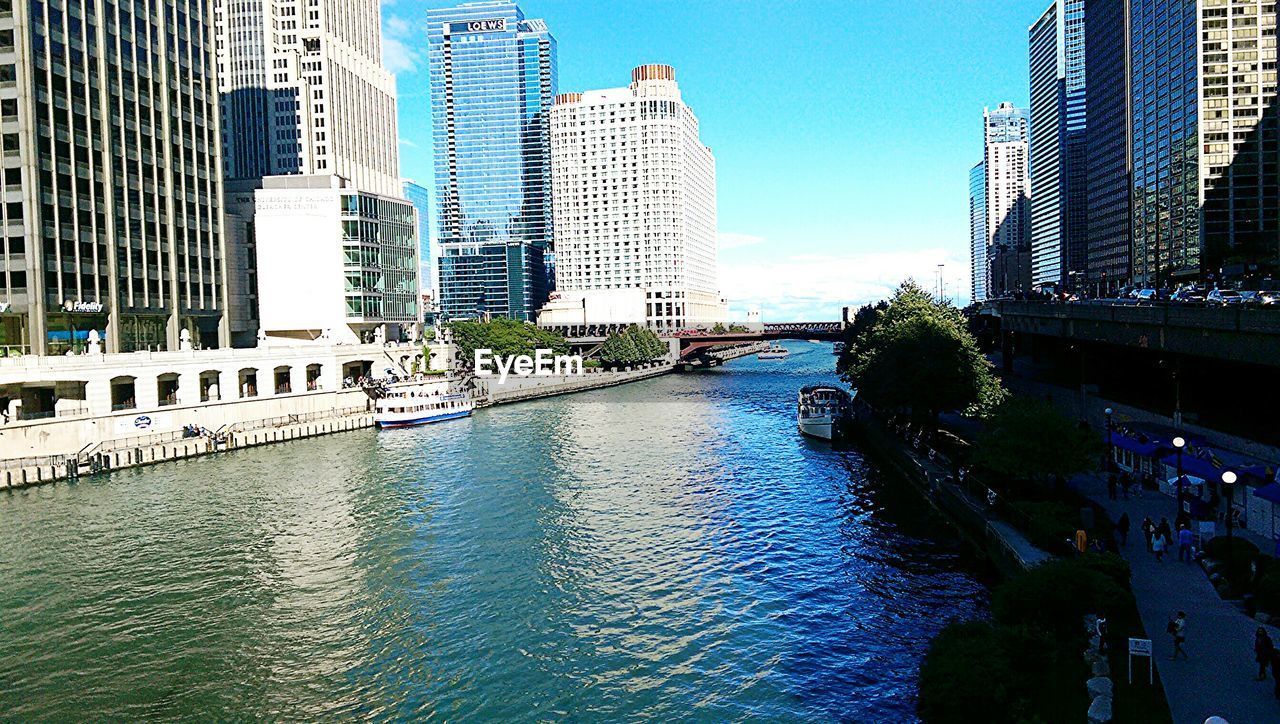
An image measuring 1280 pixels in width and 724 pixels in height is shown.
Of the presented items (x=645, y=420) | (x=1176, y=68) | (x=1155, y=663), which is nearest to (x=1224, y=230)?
(x=1176, y=68)

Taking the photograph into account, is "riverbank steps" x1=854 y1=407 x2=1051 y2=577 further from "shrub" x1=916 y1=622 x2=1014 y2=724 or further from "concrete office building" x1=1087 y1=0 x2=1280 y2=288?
"concrete office building" x1=1087 y1=0 x2=1280 y2=288

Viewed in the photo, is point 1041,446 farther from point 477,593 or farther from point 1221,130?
point 1221,130

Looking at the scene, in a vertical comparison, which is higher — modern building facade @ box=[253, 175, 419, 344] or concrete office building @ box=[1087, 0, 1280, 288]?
concrete office building @ box=[1087, 0, 1280, 288]

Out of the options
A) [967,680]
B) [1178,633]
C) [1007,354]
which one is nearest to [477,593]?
[967,680]

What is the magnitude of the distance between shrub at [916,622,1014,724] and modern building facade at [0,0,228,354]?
87.9 metres

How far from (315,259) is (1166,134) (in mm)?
168018

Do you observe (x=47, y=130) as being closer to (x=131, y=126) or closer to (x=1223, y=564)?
(x=131, y=126)

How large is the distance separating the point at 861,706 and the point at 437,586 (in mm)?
21851

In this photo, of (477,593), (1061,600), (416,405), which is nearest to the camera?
(1061,600)

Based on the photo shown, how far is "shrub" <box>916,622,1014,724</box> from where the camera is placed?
945 inches

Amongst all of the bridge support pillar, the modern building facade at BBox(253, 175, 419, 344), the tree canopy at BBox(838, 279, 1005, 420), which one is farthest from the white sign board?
the modern building facade at BBox(253, 175, 419, 344)

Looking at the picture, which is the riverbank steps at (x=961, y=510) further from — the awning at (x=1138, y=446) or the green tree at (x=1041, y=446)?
the awning at (x=1138, y=446)
